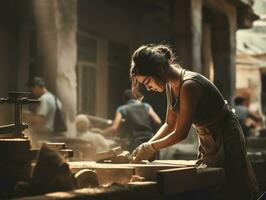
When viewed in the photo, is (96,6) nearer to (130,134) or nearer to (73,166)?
(130,134)

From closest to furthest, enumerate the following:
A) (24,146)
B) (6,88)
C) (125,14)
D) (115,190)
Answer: (115,190), (24,146), (6,88), (125,14)

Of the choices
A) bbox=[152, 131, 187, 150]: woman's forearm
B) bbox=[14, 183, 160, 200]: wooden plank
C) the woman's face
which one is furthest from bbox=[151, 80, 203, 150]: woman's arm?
bbox=[14, 183, 160, 200]: wooden plank

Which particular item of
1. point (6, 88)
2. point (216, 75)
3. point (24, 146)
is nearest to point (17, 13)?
point (6, 88)

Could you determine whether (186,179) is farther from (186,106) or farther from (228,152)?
(228,152)

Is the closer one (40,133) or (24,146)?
(24,146)

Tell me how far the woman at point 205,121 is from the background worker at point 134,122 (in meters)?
4.90

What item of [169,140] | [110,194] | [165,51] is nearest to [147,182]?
[110,194]

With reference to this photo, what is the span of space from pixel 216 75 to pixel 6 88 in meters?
6.08

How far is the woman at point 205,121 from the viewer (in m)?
4.02

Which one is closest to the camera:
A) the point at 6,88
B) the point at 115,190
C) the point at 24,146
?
the point at 115,190

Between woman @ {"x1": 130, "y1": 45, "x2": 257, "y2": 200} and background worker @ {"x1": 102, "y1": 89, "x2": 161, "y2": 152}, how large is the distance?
4.90 m

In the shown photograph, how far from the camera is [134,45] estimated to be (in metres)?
16.2

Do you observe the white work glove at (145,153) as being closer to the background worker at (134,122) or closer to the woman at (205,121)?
the woman at (205,121)

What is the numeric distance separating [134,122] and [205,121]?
5.13 m
